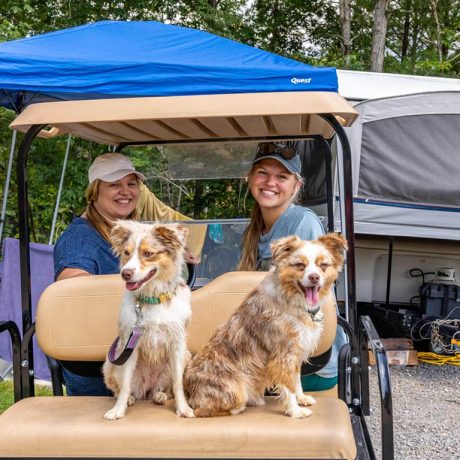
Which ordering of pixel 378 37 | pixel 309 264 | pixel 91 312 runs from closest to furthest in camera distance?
pixel 309 264, pixel 91 312, pixel 378 37

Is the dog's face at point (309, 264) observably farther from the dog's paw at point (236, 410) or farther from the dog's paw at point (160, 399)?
the dog's paw at point (160, 399)

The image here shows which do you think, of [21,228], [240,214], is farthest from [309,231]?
[240,214]

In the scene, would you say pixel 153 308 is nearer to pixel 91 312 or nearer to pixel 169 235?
pixel 169 235

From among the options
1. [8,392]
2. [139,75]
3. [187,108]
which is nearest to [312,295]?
[187,108]

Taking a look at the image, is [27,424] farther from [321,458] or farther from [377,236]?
[377,236]

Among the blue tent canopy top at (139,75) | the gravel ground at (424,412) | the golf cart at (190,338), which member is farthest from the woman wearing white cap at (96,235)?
the gravel ground at (424,412)

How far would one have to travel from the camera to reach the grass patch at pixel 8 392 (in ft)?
14.7

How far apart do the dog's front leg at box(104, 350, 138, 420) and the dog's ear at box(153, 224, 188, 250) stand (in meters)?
0.43

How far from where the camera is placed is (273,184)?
2.81 meters

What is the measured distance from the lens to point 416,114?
19.7 ft

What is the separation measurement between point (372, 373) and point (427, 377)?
55cm

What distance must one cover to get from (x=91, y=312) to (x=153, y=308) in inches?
21.5

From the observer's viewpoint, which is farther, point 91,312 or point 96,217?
point 96,217

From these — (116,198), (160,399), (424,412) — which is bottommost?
(424,412)
